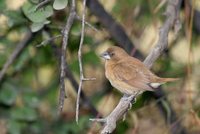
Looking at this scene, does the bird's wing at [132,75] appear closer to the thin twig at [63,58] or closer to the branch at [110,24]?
the branch at [110,24]

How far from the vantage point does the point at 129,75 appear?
12.9 feet

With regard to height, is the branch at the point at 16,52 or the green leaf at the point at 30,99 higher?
the branch at the point at 16,52

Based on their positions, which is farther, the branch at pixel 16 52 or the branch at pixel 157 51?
the branch at pixel 16 52

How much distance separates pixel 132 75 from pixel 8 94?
3.79ft

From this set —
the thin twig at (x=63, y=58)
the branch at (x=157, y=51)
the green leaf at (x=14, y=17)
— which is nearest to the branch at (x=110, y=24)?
the green leaf at (x=14, y=17)

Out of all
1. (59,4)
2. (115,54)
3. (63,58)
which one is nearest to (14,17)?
(115,54)

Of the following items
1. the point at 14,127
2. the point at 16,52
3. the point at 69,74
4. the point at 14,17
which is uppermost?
the point at 14,17

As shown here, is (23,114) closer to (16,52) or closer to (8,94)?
(8,94)

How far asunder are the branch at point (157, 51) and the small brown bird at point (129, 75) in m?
0.26

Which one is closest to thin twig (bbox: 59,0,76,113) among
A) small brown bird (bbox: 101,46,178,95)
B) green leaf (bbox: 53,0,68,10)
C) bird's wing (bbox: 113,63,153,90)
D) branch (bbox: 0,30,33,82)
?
green leaf (bbox: 53,0,68,10)

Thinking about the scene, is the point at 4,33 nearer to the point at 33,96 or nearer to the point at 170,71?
the point at 33,96

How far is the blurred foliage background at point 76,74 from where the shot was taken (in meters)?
4.57

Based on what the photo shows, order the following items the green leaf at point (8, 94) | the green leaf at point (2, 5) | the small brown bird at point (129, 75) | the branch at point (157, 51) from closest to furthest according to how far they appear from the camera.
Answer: the branch at point (157, 51) → the small brown bird at point (129, 75) → the green leaf at point (2, 5) → the green leaf at point (8, 94)

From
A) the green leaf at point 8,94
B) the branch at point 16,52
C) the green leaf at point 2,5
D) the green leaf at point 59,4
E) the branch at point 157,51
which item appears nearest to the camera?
the branch at point 157,51
